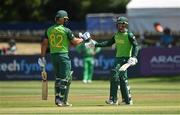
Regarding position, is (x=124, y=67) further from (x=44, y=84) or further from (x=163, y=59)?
(x=163, y=59)

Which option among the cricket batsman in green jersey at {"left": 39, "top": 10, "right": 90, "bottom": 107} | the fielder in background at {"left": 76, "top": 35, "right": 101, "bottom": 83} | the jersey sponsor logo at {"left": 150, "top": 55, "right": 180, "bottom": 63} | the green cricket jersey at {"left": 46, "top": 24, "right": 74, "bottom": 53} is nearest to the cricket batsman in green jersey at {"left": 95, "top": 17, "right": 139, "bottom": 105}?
the cricket batsman in green jersey at {"left": 39, "top": 10, "right": 90, "bottom": 107}

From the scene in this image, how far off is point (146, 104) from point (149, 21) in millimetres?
22152

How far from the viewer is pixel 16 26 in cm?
5856

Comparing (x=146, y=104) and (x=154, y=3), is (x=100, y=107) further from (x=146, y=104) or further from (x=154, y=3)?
(x=154, y=3)

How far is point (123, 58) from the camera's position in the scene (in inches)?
745

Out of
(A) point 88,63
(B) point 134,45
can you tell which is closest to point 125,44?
(B) point 134,45

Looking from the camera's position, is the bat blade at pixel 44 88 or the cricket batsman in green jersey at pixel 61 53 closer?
the cricket batsman in green jersey at pixel 61 53

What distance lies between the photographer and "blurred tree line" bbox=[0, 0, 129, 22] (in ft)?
224

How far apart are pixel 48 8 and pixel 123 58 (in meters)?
51.6

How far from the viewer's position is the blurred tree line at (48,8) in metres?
68.1

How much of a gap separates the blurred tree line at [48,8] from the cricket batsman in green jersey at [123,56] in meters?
48.4

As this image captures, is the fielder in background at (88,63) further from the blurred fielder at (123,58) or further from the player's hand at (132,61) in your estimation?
the player's hand at (132,61)

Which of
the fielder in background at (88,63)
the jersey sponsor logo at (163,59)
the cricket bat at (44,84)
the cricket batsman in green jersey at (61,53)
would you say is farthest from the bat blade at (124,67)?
the jersey sponsor logo at (163,59)

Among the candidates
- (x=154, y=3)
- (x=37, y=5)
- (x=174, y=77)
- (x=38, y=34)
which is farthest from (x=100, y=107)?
(x=37, y=5)
